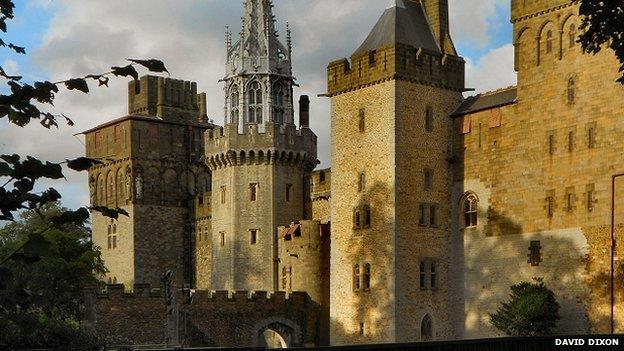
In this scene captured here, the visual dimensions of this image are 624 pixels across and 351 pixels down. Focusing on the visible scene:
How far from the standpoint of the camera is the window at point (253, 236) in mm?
62594

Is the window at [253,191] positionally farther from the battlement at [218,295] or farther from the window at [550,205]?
the window at [550,205]

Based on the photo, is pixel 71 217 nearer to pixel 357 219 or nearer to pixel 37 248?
pixel 37 248

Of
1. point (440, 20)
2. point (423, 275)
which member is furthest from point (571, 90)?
point (423, 275)

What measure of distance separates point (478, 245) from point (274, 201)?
61.3 feet

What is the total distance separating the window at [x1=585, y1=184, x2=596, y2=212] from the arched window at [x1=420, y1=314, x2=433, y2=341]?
8.88 meters

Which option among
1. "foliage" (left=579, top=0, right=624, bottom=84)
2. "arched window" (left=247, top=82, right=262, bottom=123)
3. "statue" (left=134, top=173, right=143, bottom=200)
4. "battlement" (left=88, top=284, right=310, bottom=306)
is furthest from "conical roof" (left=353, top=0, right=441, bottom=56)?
"foliage" (left=579, top=0, right=624, bottom=84)

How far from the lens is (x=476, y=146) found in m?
47.4

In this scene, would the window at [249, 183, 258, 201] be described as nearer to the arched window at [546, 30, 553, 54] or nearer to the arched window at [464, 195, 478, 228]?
the arched window at [464, 195, 478, 228]

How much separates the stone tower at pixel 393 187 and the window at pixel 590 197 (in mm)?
7698

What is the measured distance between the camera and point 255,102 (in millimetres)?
65750

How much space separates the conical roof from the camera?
4981cm

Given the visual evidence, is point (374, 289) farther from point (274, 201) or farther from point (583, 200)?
point (274, 201)

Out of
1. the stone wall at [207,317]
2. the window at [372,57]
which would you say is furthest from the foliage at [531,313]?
the stone wall at [207,317]

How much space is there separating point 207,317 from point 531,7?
21512mm
